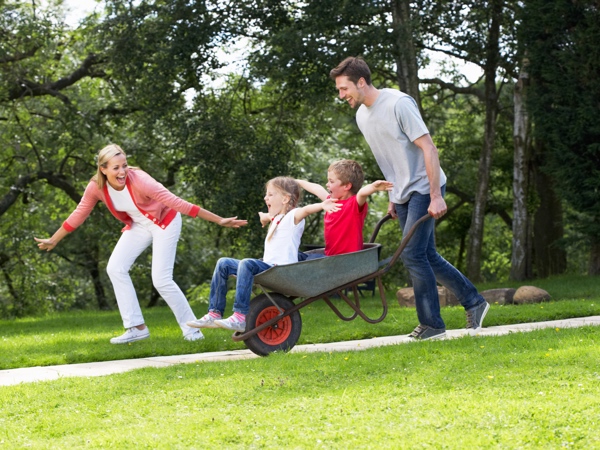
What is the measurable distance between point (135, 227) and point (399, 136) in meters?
2.58

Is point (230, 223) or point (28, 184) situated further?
point (28, 184)

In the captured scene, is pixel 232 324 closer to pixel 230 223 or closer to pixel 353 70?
pixel 230 223

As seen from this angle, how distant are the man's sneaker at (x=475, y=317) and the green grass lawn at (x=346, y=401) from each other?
18.0 inches

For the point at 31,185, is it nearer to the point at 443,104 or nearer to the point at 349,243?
the point at 443,104

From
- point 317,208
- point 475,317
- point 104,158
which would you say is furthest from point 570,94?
point 317,208

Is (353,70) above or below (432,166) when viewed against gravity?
above

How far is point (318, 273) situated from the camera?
241 inches

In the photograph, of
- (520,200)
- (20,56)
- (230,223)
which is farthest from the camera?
(20,56)

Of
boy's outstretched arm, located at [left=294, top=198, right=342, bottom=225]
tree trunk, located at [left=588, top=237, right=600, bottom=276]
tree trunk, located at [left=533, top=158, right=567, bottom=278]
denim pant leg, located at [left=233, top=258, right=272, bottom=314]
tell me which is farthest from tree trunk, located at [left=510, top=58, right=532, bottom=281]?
denim pant leg, located at [left=233, top=258, right=272, bottom=314]

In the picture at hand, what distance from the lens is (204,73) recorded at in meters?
15.4

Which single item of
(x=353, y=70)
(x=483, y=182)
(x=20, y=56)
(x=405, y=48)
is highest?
(x=20, y=56)

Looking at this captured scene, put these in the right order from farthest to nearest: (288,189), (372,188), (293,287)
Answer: (288,189), (293,287), (372,188)

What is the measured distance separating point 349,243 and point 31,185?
15.9 metres

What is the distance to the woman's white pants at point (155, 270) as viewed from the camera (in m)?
7.56
